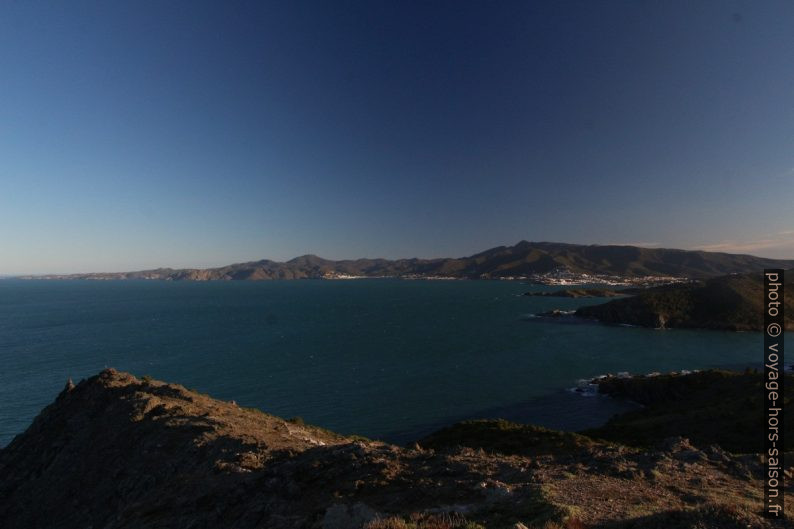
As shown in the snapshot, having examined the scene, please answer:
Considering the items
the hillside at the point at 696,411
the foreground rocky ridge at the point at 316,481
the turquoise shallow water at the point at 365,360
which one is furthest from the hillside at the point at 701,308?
the foreground rocky ridge at the point at 316,481

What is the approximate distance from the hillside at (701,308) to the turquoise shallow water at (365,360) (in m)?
10.8

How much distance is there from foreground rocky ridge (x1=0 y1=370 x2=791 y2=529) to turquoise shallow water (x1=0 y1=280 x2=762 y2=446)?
80.8ft

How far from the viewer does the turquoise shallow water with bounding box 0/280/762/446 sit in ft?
175

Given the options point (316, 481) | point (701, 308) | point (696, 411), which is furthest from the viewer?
point (701, 308)

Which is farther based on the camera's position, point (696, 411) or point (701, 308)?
point (701, 308)

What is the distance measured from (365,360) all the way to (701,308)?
113m

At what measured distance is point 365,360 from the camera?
260ft

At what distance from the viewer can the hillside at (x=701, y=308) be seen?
116625 mm

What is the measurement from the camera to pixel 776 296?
495 inches

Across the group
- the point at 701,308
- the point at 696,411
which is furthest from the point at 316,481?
the point at 701,308

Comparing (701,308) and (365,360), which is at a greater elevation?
(701,308)

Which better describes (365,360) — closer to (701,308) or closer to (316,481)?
(316,481)

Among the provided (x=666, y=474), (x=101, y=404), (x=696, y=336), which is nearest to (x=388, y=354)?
(x=101, y=404)

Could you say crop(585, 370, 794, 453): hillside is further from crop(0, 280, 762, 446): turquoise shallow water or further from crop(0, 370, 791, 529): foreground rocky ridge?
crop(0, 370, 791, 529): foreground rocky ridge
